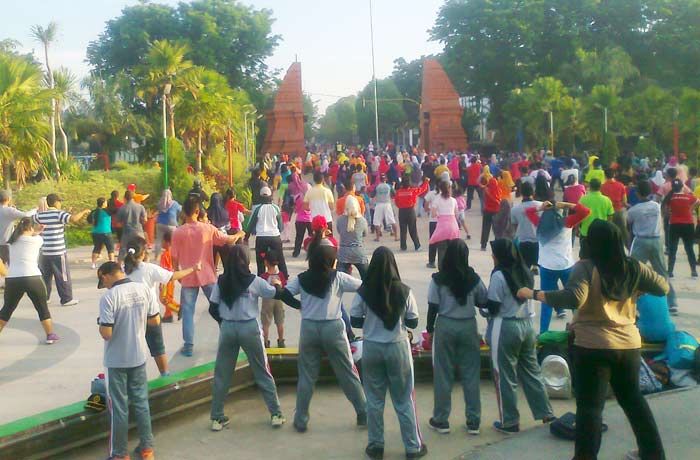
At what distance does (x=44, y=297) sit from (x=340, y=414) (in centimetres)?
388

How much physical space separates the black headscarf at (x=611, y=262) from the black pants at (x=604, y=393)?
1.17 ft

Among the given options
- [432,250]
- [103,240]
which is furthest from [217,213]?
[432,250]

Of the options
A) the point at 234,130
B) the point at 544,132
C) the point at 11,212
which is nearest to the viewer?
the point at 11,212

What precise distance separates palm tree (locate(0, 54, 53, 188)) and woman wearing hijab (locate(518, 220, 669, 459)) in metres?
16.5

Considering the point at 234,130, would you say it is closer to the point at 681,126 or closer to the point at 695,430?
the point at 681,126

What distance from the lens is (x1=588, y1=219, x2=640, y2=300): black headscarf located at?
15.7ft

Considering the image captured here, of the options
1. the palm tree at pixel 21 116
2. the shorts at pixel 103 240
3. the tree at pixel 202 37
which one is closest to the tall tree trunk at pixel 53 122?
the palm tree at pixel 21 116

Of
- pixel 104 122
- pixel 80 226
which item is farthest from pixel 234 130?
pixel 80 226

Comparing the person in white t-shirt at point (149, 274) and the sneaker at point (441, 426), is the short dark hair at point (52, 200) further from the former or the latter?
the sneaker at point (441, 426)

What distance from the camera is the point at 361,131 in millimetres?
95562

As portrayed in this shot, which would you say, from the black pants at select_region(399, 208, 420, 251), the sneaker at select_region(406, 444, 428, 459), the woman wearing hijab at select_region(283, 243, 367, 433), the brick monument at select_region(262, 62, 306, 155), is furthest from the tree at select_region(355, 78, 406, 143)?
the sneaker at select_region(406, 444, 428, 459)

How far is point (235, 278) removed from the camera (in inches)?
249

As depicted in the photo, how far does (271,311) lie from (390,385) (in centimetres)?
285

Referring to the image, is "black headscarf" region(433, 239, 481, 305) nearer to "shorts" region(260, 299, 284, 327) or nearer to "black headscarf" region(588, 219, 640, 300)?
"black headscarf" region(588, 219, 640, 300)
